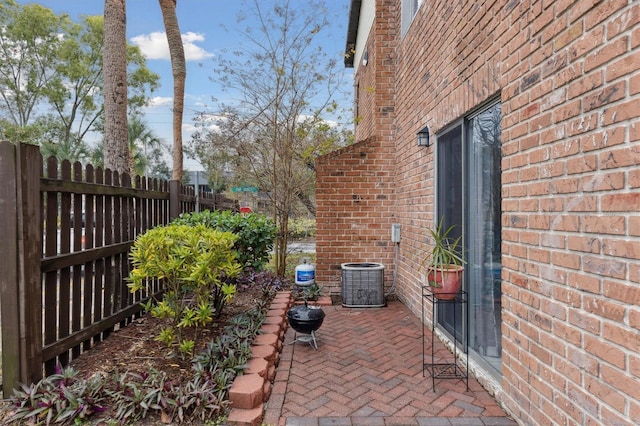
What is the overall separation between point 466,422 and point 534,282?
0.98 metres

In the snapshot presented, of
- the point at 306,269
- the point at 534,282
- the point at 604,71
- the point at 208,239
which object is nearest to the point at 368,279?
the point at 306,269

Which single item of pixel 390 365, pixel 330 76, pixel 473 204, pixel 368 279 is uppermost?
pixel 330 76

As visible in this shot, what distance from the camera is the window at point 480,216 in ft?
9.52

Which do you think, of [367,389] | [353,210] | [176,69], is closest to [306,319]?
[367,389]

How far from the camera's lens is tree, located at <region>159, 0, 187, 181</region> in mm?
8164

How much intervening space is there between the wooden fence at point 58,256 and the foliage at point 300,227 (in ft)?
14.6

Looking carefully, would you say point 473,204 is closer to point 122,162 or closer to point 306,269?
point 306,269

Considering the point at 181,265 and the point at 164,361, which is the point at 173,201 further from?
the point at 164,361

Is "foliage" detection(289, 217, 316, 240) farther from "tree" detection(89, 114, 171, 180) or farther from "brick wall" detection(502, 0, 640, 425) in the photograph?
"tree" detection(89, 114, 171, 180)

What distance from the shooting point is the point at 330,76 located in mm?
7246

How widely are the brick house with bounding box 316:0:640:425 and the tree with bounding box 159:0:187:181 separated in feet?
19.0

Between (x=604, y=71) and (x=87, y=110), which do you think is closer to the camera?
(x=604, y=71)

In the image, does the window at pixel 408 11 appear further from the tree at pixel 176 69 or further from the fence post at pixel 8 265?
the tree at pixel 176 69

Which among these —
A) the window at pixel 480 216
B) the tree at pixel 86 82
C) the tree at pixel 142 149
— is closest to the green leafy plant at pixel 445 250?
the window at pixel 480 216
